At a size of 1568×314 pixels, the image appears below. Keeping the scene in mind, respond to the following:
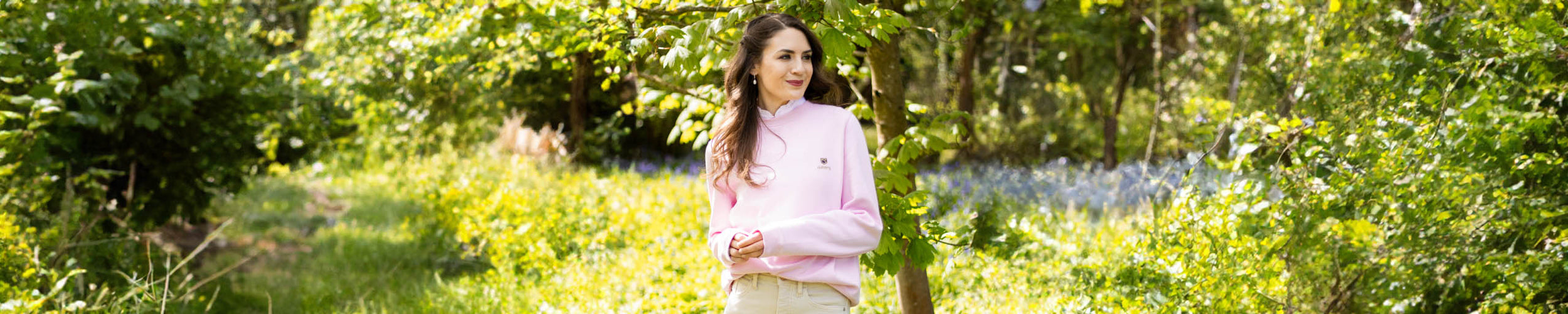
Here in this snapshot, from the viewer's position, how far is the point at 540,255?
5.33 meters

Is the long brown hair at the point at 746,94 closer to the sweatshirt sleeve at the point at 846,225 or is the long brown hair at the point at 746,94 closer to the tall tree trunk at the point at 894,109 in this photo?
the sweatshirt sleeve at the point at 846,225

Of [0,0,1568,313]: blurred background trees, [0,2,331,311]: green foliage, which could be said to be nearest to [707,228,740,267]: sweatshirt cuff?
[0,0,1568,313]: blurred background trees

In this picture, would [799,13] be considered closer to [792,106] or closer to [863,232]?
[792,106]

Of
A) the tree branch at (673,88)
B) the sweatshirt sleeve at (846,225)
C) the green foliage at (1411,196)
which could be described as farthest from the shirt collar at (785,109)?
the green foliage at (1411,196)

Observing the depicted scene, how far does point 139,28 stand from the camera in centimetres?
523

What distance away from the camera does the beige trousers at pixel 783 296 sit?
2.23m

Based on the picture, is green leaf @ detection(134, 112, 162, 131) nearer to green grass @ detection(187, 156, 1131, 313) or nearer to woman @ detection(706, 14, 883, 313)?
green grass @ detection(187, 156, 1131, 313)

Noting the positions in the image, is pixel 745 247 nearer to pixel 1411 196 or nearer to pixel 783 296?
pixel 783 296

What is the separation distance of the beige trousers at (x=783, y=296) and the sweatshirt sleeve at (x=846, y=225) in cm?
10

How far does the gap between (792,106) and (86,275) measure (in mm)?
3860

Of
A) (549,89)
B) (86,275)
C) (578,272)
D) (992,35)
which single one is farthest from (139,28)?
(992,35)

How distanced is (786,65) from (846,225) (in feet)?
1.21

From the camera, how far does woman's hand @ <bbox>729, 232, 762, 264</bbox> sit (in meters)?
2.11

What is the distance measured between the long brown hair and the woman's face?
2 centimetres
